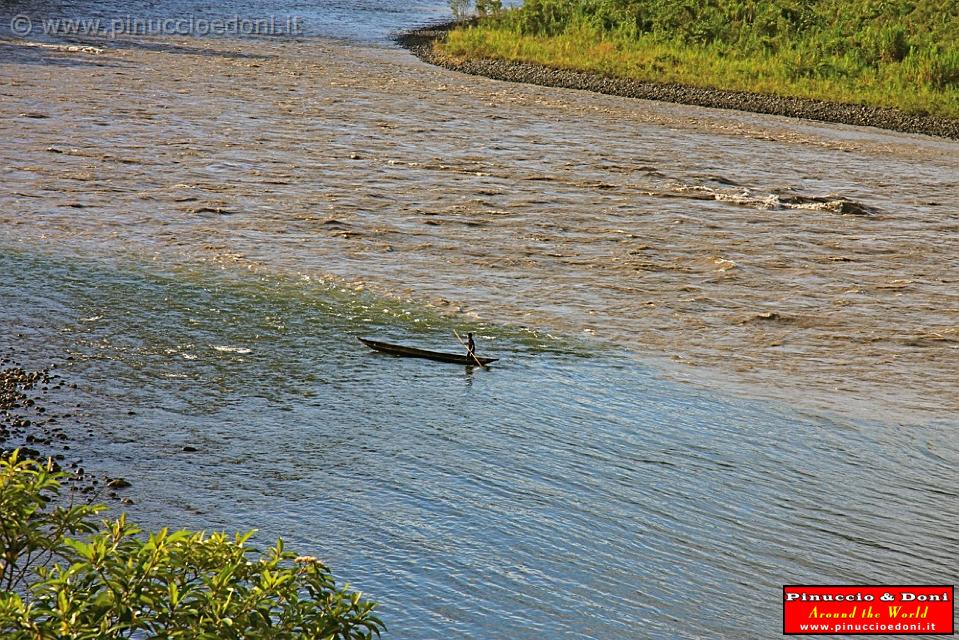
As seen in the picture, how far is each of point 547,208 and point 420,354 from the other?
974 centimetres

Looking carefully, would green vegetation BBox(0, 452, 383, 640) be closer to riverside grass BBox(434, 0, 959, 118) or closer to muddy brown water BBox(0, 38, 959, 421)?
muddy brown water BBox(0, 38, 959, 421)

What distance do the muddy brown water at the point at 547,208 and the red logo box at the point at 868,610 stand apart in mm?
4050

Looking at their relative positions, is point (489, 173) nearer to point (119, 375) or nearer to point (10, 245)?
point (10, 245)

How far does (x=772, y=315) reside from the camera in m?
16.6

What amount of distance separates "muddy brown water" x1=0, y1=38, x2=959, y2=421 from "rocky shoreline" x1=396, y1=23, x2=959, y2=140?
1.22 m

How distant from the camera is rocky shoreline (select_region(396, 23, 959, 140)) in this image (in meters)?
34.5

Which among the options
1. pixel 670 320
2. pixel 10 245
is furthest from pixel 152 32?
pixel 670 320

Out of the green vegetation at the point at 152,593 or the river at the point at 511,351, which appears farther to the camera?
the river at the point at 511,351

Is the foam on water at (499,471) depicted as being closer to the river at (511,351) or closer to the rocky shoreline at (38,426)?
the river at (511,351)

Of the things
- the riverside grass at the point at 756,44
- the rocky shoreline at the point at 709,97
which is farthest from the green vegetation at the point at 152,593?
the riverside grass at the point at 756,44

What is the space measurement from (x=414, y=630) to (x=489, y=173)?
18.2 meters

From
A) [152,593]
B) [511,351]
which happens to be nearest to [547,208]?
[511,351]

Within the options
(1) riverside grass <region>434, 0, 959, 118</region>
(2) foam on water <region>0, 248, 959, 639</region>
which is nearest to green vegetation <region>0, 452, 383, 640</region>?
(2) foam on water <region>0, 248, 959, 639</region>

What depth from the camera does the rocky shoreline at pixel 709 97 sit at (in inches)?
1357
